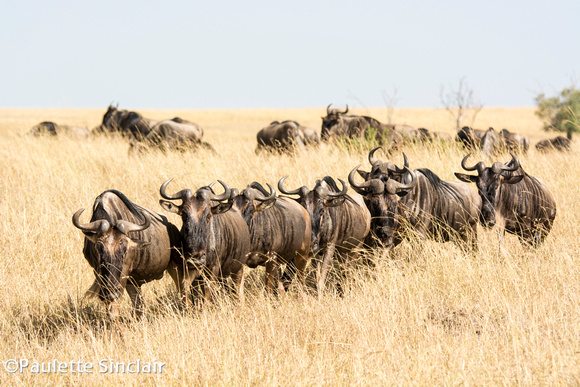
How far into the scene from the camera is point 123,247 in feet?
17.4

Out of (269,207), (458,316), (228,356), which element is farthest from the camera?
(269,207)

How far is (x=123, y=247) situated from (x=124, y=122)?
1680 centimetres

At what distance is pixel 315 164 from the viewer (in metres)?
12.4

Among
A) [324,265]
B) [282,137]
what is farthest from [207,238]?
[282,137]

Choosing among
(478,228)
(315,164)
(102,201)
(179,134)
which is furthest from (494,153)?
(102,201)

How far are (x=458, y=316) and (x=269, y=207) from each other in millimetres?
2137

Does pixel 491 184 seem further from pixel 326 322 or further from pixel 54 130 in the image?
pixel 54 130

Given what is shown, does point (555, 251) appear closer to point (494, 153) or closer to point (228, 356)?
point (228, 356)

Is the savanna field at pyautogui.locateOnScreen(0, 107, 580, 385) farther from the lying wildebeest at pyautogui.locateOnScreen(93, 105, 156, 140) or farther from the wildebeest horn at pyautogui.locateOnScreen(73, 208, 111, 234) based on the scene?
the lying wildebeest at pyautogui.locateOnScreen(93, 105, 156, 140)

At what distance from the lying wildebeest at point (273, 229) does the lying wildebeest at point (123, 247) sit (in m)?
0.79

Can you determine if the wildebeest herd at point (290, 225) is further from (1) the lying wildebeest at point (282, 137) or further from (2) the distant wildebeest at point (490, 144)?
(1) the lying wildebeest at point (282, 137)

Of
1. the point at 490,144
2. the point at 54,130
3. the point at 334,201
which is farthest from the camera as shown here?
the point at 54,130

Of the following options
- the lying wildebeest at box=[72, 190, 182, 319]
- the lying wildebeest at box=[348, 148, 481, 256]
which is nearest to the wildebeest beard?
the lying wildebeest at box=[72, 190, 182, 319]

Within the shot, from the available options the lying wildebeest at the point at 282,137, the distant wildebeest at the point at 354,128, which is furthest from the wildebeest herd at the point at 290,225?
the lying wildebeest at the point at 282,137
